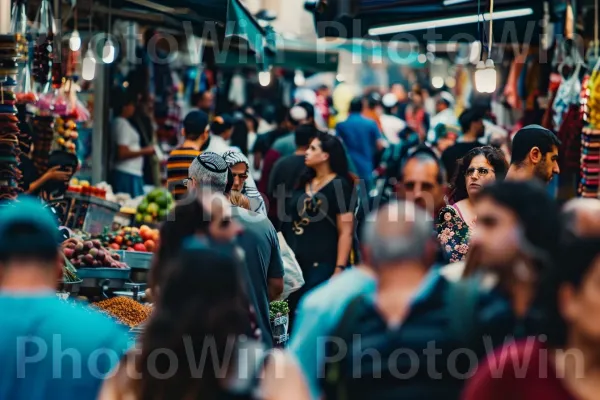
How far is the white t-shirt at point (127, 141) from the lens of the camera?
14719mm

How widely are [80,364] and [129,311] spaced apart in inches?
149

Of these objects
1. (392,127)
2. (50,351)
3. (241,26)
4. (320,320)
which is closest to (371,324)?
(320,320)

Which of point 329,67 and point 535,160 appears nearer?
point 535,160

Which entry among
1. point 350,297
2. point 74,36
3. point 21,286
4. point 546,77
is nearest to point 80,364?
point 21,286

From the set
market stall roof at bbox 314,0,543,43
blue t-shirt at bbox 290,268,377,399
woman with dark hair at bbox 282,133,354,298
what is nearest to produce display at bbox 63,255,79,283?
woman with dark hair at bbox 282,133,354,298

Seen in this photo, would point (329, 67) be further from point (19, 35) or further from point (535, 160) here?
point (535, 160)

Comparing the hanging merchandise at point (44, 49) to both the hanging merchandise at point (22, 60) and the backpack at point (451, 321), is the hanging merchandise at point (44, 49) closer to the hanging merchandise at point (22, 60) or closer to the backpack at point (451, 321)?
the hanging merchandise at point (22, 60)

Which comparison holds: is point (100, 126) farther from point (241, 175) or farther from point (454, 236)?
point (454, 236)

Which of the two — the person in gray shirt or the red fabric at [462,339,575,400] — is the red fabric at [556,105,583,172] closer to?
the person in gray shirt

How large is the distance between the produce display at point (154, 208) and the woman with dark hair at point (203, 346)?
7.60m

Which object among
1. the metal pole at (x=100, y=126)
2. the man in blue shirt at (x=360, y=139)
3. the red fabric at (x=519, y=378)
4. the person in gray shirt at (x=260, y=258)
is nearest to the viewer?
the red fabric at (x=519, y=378)

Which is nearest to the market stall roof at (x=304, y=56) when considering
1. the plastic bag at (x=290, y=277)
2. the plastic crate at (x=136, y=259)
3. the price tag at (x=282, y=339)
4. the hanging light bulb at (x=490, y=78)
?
the hanging light bulb at (x=490, y=78)

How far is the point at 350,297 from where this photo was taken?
14.0 feet

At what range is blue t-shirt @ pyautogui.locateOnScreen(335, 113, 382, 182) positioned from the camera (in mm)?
15695
